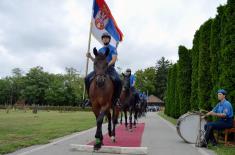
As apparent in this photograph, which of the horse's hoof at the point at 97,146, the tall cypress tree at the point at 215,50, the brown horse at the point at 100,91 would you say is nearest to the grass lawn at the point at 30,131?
the horse's hoof at the point at 97,146

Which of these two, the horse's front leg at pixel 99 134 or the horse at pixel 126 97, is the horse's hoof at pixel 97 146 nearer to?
the horse's front leg at pixel 99 134

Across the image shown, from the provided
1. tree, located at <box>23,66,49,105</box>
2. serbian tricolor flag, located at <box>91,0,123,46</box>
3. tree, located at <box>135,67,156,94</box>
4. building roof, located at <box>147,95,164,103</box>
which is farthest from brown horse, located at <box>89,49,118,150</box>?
building roof, located at <box>147,95,164,103</box>

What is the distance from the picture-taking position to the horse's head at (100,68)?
32.7 feet

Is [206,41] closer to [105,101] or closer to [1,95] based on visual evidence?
[105,101]

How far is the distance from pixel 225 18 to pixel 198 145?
17.7ft

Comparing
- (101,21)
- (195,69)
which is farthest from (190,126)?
(195,69)

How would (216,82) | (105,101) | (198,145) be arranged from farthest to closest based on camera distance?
(216,82) < (198,145) < (105,101)

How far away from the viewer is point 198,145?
1270 cm

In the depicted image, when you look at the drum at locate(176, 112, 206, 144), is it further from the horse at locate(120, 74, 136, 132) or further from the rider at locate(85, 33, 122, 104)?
the horse at locate(120, 74, 136, 132)

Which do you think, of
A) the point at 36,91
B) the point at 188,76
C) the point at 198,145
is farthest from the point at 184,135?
the point at 36,91

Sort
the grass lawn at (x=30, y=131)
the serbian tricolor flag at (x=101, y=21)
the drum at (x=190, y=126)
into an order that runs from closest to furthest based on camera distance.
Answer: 1. the grass lawn at (x=30, y=131)
2. the serbian tricolor flag at (x=101, y=21)
3. the drum at (x=190, y=126)

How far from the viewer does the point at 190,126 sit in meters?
13.9

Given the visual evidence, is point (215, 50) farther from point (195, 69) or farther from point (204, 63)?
point (195, 69)

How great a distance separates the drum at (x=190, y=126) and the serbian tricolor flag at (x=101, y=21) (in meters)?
3.94
